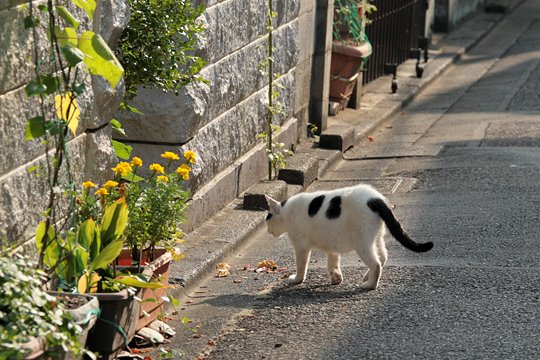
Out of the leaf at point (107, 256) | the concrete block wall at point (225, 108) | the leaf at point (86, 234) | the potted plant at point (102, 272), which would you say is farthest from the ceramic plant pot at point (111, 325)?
the concrete block wall at point (225, 108)

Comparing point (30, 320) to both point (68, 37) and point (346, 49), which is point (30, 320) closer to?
point (68, 37)

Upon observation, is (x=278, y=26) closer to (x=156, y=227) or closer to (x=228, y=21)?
(x=228, y=21)

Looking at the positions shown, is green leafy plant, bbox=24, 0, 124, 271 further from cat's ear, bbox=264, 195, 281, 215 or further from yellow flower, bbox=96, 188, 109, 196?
cat's ear, bbox=264, 195, 281, 215

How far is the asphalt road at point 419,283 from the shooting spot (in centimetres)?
641

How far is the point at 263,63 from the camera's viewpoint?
34.5 ft

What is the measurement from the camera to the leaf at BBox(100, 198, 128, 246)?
611 cm

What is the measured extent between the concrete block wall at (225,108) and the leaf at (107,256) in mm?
2779

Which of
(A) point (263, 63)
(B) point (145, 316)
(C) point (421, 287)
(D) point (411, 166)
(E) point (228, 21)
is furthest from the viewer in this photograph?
(D) point (411, 166)

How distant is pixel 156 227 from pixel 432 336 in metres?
1.69

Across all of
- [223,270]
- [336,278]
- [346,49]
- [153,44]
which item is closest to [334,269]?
[336,278]

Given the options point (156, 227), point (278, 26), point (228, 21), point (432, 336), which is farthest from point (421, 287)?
point (278, 26)

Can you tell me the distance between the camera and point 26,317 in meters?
4.66

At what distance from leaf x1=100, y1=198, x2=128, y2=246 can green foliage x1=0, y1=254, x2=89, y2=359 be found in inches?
46.7

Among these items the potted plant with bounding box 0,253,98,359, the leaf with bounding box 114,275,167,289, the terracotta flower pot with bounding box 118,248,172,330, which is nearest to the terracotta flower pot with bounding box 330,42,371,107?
the terracotta flower pot with bounding box 118,248,172,330
